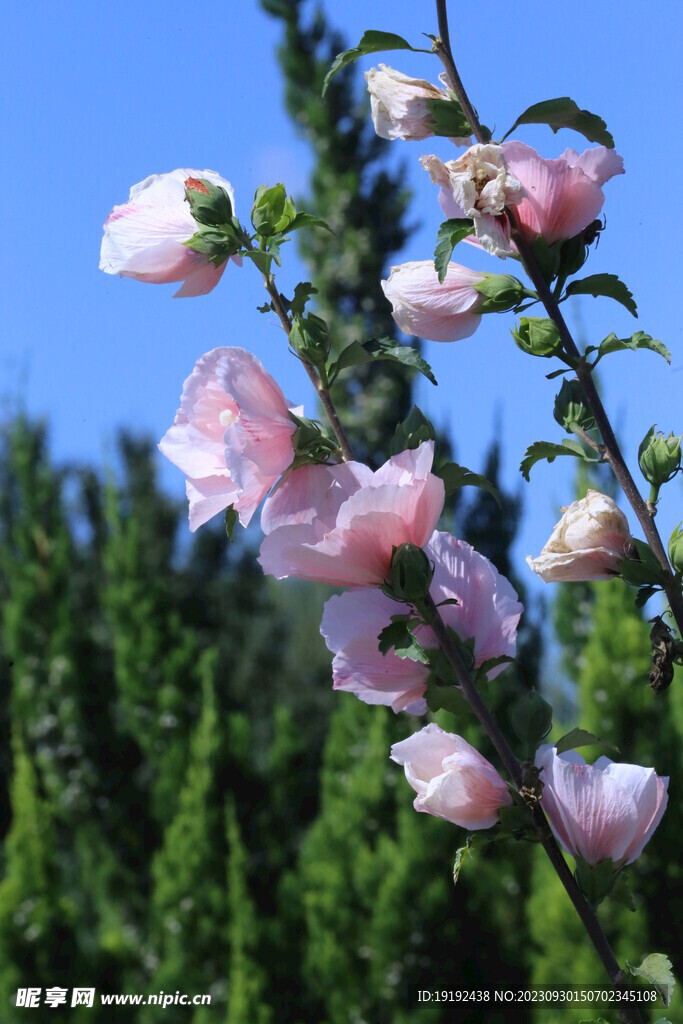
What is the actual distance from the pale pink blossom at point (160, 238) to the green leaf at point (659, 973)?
1.21 feet

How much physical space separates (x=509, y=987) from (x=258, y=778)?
1.27 m

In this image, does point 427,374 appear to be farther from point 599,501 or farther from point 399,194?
point 399,194

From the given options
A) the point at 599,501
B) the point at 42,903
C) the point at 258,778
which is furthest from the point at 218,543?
the point at 599,501

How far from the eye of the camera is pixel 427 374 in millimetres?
435

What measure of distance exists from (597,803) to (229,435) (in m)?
0.23

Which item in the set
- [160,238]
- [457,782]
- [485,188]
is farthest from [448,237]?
[457,782]

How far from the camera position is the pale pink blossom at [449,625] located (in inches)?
17.6

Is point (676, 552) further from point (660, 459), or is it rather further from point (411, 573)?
point (411, 573)

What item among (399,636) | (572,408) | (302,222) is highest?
(302,222)

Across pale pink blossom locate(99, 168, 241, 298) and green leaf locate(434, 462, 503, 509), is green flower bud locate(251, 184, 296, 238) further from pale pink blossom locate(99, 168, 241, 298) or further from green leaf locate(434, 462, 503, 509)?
green leaf locate(434, 462, 503, 509)

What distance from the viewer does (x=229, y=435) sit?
42cm

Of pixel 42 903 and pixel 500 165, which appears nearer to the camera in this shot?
pixel 500 165

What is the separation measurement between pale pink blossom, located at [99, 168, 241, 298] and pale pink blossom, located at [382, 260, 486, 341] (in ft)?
0.28

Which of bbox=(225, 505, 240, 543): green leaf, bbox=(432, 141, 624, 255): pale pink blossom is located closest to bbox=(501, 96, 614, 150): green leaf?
bbox=(432, 141, 624, 255): pale pink blossom
